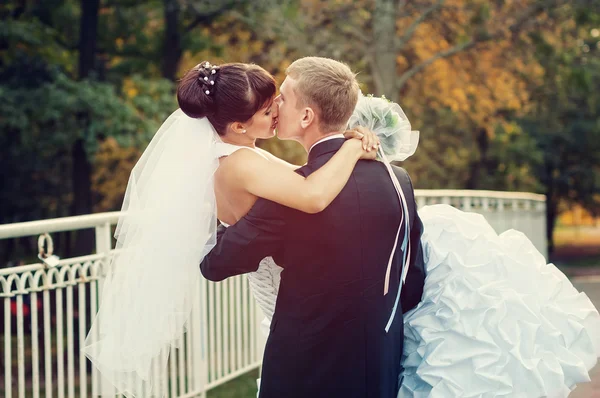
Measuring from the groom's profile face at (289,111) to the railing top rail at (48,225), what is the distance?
1.47 meters

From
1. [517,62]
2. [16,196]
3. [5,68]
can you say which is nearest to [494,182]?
[517,62]

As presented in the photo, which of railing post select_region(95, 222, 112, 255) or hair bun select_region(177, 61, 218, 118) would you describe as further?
railing post select_region(95, 222, 112, 255)

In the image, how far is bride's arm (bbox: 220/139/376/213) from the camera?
238 cm

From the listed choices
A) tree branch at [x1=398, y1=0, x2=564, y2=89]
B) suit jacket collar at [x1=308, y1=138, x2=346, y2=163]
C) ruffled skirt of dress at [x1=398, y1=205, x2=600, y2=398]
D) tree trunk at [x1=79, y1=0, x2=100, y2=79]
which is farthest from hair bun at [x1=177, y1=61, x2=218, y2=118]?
tree trunk at [x1=79, y1=0, x2=100, y2=79]

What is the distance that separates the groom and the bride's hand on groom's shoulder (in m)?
0.03

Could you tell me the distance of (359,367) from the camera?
2.57 metres

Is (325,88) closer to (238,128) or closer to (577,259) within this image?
(238,128)

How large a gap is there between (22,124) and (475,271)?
29.1 ft

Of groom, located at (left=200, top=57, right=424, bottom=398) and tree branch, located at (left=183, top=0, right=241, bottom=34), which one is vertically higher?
tree branch, located at (left=183, top=0, right=241, bottom=34)

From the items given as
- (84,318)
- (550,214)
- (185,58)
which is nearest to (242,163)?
(84,318)

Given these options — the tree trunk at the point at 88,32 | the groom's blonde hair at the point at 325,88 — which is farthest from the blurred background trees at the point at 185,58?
the groom's blonde hair at the point at 325,88

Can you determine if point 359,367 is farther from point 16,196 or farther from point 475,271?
point 16,196

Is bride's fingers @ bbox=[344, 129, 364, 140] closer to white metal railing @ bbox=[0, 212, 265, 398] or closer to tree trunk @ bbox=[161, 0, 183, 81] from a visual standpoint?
white metal railing @ bbox=[0, 212, 265, 398]

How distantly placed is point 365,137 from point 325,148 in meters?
0.14
